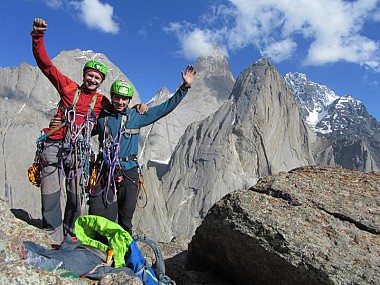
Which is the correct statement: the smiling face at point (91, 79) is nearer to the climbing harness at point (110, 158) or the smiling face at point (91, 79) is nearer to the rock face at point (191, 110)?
the climbing harness at point (110, 158)

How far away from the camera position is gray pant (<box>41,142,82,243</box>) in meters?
6.11

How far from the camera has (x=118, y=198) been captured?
658 cm

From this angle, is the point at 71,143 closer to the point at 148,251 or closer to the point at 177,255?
the point at 148,251

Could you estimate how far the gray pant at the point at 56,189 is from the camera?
20.0 feet

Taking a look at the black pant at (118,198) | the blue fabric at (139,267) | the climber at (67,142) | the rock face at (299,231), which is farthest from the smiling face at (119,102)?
the blue fabric at (139,267)

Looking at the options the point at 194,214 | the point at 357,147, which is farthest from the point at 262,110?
the point at 357,147

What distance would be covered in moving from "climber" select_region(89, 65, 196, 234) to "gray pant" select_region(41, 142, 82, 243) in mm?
350

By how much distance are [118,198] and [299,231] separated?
3.24m

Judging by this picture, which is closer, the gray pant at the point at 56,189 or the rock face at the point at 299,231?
the rock face at the point at 299,231

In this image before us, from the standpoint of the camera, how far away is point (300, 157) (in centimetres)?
10200

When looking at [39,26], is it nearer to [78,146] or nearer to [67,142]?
[67,142]

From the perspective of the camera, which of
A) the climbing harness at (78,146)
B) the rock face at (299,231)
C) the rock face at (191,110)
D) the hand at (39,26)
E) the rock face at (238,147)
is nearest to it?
the rock face at (299,231)

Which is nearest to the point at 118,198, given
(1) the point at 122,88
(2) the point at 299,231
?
(1) the point at 122,88

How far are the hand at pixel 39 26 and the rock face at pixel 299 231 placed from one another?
169 inches
